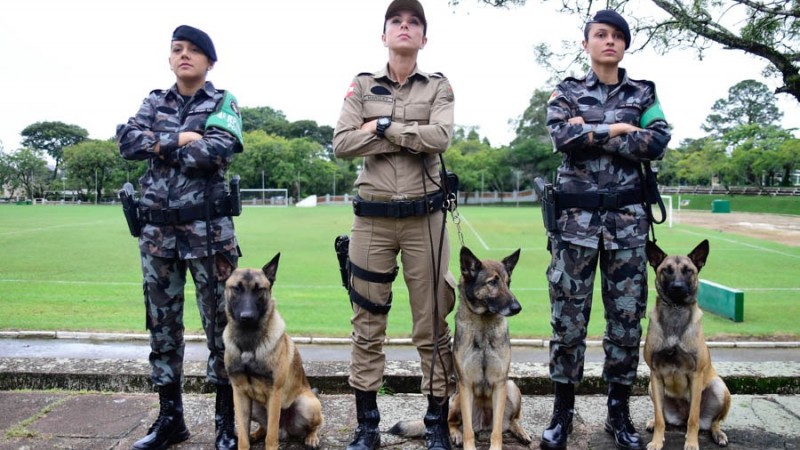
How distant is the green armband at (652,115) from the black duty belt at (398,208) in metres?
1.36

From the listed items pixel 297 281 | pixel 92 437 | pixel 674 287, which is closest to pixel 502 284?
pixel 674 287

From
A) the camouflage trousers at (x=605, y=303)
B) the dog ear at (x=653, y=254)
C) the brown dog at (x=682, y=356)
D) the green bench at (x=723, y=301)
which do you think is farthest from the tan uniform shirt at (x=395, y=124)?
the green bench at (x=723, y=301)

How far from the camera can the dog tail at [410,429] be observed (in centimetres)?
359

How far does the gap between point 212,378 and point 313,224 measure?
27409 mm

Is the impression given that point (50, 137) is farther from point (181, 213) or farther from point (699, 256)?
point (699, 256)

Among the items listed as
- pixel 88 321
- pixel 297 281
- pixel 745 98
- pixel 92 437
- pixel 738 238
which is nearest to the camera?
pixel 92 437

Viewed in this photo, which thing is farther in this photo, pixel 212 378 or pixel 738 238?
pixel 738 238

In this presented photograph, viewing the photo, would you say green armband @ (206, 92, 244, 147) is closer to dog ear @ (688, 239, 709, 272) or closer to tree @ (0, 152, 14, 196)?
dog ear @ (688, 239, 709, 272)

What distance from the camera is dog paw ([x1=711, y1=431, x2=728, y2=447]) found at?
3.38 meters

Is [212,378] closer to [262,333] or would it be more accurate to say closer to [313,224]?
[262,333]

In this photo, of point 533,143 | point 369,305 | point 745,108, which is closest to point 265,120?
point 533,143

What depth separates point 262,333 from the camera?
3248mm

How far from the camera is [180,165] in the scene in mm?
3445

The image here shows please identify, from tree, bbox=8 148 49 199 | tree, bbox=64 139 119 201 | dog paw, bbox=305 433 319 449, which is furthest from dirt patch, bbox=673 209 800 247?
tree, bbox=8 148 49 199
